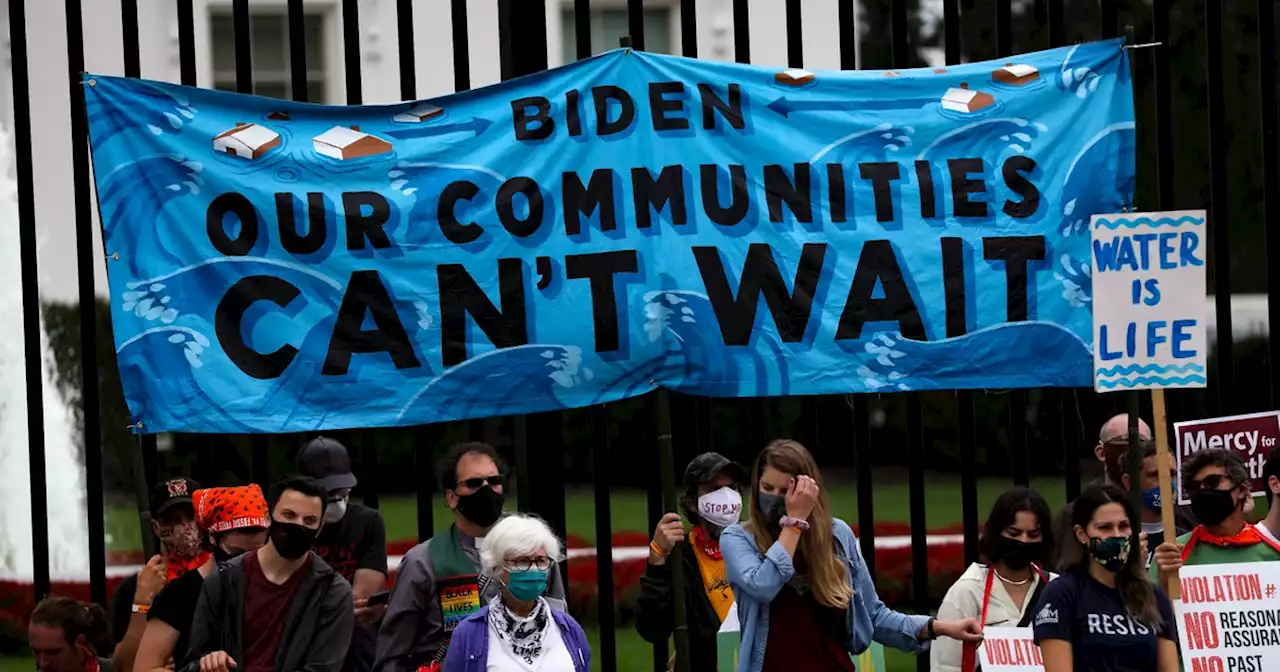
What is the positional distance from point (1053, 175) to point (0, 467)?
37.4 feet

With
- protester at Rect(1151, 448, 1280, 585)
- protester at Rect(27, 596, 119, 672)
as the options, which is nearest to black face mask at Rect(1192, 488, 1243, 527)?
protester at Rect(1151, 448, 1280, 585)

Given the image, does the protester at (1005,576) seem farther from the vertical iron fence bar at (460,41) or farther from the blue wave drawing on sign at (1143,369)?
the vertical iron fence bar at (460,41)

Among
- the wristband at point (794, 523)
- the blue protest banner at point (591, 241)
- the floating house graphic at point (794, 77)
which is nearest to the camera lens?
the wristband at point (794, 523)

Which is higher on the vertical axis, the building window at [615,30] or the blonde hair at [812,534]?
the building window at [615,30]

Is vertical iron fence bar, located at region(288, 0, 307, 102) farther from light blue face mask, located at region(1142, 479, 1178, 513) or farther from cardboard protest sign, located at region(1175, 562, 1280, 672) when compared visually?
cardboard protest sign, located at region(1175, 562, 1280, 672)

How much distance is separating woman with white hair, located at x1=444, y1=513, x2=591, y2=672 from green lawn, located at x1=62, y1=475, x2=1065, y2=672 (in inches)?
520

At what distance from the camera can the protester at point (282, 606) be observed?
270 inches

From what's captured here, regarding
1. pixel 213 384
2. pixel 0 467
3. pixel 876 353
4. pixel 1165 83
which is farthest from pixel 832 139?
pixel 0 467

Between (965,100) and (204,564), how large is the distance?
398cm

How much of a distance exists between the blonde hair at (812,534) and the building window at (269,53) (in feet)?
37.6

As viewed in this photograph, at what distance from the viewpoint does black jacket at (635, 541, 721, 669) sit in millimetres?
7801

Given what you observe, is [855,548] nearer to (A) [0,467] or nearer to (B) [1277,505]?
(B) [1277,505]

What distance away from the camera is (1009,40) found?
8.66 m

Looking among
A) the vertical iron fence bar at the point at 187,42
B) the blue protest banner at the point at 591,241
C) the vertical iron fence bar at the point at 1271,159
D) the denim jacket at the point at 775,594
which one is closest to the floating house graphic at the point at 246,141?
the blue protest banner at the point at 591,241
